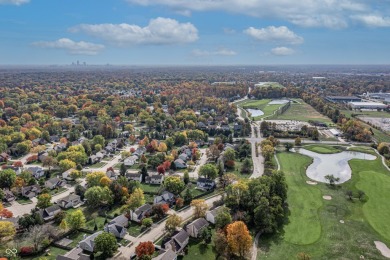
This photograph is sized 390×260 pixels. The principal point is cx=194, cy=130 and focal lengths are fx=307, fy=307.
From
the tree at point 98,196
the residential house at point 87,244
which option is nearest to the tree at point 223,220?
the residential house at point 87,244

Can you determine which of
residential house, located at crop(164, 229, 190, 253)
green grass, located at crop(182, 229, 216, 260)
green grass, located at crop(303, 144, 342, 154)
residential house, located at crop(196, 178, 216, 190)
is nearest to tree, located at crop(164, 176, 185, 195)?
residential house, located at crop(196, 178, 216, 190)

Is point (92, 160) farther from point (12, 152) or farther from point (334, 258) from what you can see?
point (334, 258)

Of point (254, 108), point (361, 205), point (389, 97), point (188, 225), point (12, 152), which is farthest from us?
point (389, 97)

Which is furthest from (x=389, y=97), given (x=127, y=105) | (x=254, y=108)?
(x=127, y=105)

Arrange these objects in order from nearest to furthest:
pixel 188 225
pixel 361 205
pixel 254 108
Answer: pixel 188 225 < pixel 361 205 < pixel 254 108

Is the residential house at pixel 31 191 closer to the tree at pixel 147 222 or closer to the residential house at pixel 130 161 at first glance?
the residential house at pixel 130 161

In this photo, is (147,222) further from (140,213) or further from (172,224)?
(172,224)

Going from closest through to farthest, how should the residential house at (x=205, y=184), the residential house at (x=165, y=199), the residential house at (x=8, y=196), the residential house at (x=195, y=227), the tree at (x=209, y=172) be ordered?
the residential house at (x=195, y=227) → the residential house at (x=165, y=199) → the residential house at (x=8, y=196) → the residential house at (x=205, y=184) → the tree at (x=209, y=172)
